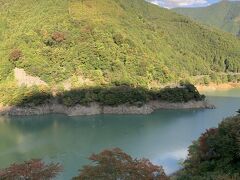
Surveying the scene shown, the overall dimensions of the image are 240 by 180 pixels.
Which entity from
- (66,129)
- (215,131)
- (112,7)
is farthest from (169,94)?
(215,131)

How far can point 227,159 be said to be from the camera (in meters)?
19.7

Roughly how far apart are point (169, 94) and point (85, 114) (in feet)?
36.6

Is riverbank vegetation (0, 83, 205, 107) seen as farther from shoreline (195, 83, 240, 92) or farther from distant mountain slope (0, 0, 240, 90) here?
shoreline (195, 83, 240, 92)

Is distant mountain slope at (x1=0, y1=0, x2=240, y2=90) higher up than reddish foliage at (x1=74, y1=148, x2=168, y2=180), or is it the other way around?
distant mountain slope at (x1=0, y1=0, x2=240, y2=90)

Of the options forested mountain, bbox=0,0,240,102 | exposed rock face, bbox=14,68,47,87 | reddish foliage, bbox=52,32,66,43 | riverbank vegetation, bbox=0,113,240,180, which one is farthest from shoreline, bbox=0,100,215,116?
riverbank vegetation, bbox=0,113,240,180

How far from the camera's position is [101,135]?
40.8 metres

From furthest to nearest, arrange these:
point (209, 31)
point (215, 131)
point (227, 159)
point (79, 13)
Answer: point (209, 31)
point (79, 13)
point (215, 131)
point (227, 159)

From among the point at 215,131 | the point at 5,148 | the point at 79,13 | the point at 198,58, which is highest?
the point at 79,13

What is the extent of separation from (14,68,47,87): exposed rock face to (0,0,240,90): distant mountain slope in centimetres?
51

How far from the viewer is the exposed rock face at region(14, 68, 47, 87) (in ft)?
178

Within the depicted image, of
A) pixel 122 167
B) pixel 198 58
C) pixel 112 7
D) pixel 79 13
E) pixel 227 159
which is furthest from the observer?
pixel 198 58

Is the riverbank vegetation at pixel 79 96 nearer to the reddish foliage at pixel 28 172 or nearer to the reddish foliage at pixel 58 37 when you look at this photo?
the reddish foliage at pixel 58 37

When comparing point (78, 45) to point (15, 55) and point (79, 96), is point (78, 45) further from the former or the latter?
point (79, 96)

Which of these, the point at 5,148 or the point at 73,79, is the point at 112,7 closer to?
the point at 73,79
